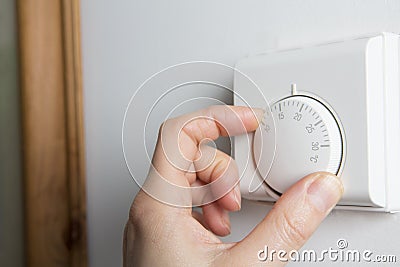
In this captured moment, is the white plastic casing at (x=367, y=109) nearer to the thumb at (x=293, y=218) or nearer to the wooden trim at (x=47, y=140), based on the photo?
the thumb at (x=293, y=218)

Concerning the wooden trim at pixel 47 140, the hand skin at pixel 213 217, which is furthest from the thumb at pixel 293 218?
the wooden trim at pixel 47 140

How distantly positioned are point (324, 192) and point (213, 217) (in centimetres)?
13

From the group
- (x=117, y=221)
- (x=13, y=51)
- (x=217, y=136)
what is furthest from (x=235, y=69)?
(x=13, y=51)

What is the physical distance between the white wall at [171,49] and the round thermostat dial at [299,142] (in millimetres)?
56

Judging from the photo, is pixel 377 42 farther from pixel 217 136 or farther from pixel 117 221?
pixel 117 221

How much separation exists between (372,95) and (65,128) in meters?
0.42

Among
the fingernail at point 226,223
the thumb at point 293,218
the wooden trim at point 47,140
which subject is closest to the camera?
the thumb at point 293,218

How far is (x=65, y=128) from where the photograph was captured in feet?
2.38

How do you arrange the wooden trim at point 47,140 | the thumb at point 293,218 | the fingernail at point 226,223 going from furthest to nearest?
1. the wooden trim at point 47,140
2. the fingernail at point 226,223
3. the thumb at point 293,218

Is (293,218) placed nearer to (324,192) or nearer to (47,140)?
(324,192)

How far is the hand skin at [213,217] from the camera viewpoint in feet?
1.34

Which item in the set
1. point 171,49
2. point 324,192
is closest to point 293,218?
point 324,192

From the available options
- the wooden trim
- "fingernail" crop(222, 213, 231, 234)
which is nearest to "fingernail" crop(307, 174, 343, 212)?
"fingernail" crop(222, 213, 231, 234)

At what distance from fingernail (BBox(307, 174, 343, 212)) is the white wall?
48 mm
